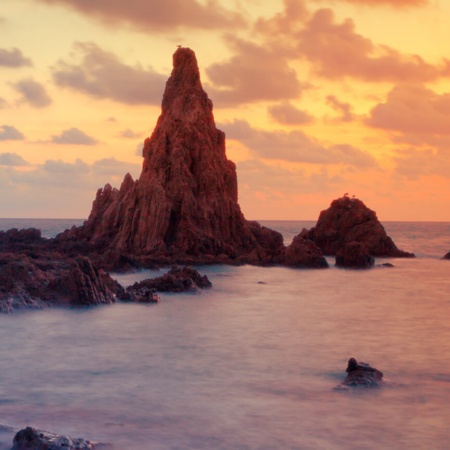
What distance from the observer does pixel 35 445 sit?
7.98m

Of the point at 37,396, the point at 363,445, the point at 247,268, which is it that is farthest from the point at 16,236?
the point at 363,445

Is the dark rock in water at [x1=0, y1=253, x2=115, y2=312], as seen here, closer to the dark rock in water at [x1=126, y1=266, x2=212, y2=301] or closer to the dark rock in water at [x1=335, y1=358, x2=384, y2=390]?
the dark rock in water at [x1=126, y1=266, x2=212, y2=301]

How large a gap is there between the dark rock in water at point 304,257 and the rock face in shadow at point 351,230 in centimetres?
989

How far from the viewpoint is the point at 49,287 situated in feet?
71.9

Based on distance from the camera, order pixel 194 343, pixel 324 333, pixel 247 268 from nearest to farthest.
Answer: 1. pixel 194 343
2. pixel 324 333
3. pixel 247 268

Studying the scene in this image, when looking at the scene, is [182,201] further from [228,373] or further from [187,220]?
[228,373]

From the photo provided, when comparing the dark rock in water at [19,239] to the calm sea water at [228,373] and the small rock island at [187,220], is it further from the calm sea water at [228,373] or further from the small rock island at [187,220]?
the calm sea water at [228,373]

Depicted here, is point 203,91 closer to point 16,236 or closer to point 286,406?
point 16,236

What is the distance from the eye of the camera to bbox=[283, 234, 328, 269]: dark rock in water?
42.3m

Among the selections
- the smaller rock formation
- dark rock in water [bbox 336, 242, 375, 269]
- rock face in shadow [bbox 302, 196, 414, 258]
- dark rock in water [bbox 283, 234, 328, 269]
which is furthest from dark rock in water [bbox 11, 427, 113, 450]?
rock face in shadow [bbox 302, 196, 414, 258]

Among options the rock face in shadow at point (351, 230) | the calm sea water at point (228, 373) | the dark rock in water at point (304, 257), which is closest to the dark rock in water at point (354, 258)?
the dark rock in water at point (304, 257)

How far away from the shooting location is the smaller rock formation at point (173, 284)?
961 inches

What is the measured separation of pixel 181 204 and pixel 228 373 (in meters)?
33.7

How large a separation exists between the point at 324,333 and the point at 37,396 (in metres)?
9.44
